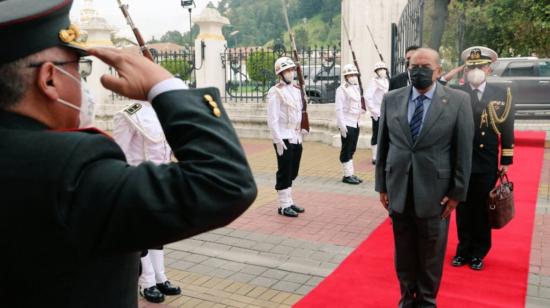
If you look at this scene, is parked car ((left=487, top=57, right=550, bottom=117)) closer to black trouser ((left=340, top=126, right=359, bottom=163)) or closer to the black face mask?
black trouser ((left=340, top=126, right=359, bottom=163))

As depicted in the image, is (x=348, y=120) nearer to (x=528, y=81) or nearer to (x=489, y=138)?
(x=489, y=138)

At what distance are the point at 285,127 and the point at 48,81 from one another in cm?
591

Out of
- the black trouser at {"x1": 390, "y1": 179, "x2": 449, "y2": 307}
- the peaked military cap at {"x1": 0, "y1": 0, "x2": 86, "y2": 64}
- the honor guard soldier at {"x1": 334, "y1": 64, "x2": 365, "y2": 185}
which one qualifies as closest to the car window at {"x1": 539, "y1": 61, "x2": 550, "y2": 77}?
the honor guard soldier at {"x1": 334, "y1": 64, "x2": 365, "y2": 185}

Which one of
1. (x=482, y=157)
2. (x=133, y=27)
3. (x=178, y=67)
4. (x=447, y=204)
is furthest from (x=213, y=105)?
(x=178, y=67)

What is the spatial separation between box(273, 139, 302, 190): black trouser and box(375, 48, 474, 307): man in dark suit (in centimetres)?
300

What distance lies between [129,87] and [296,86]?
6.27 metres

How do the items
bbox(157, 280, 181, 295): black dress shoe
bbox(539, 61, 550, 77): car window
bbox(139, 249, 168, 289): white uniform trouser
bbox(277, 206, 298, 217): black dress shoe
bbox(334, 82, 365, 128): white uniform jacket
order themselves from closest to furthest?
bbox(139, 249, 168, 289): white uniform trouser < bbox(157, 280, 181, 295): black dress shoe < bbox(277, 206, 298, 217): black dress shoe < bbox(334, 82, 365, 128): white uniform jacket < bbox(539, 61, 550, 77): car window

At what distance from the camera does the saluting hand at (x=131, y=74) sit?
4.33 feet

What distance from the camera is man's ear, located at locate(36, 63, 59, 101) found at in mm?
1304

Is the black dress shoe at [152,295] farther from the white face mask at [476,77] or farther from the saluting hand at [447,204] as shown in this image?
the white face mask at [476,77]

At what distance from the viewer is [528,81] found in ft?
48.6

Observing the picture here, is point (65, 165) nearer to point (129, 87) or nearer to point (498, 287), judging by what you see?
point (129, 87)

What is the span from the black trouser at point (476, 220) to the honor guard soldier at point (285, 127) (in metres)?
2.35

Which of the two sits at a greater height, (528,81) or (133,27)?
(133,27)
